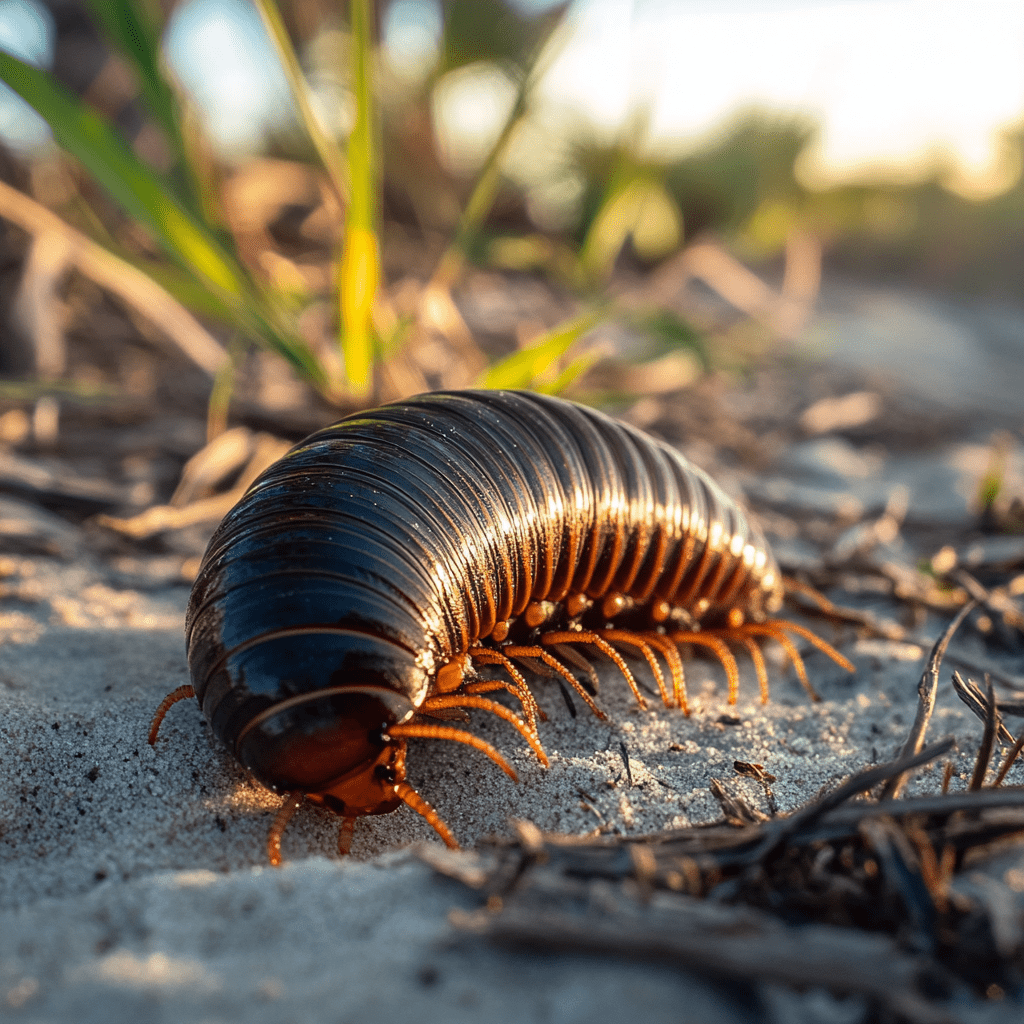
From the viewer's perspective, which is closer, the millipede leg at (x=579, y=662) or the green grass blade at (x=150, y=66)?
the millipede leg at (x=579, y=662)

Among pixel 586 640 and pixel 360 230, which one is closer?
pixel 586 640

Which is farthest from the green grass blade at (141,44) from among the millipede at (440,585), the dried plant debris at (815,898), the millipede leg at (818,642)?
the dried plant debris at (815,898)

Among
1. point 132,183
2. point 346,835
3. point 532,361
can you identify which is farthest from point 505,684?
point 132,183

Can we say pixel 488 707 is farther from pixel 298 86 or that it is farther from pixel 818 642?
pixel 298 86

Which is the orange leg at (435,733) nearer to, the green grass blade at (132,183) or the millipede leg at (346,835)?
the millipede leg at (346,835)

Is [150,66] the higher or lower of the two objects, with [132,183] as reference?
higher

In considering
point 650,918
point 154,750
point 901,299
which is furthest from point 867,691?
point 901,299

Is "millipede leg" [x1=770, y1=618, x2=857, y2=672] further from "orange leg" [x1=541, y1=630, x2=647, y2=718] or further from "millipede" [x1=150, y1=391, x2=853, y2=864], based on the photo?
"orange leg" [x1=541, y1=630, x2=647, y2=718]
